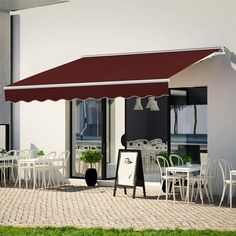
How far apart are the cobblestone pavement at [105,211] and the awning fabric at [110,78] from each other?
2.80 meters

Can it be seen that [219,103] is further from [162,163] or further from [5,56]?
[5,56]

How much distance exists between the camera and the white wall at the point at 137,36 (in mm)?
17297

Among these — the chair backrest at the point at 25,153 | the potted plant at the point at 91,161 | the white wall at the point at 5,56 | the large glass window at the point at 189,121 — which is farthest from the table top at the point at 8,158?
the large glass window at the point at 189,121

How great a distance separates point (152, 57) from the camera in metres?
17.9

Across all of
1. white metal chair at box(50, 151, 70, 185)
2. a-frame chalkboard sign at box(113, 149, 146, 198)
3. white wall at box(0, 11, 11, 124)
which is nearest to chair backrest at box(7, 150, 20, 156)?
white wall at box(0, 11, 11, 124)

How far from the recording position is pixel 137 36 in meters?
19.0

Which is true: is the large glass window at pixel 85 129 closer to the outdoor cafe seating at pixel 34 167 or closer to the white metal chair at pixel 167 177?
the outdoor cafe seating at pixel 34 167

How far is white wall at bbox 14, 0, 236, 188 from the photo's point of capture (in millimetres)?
17297

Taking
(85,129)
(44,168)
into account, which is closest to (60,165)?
(44,168)

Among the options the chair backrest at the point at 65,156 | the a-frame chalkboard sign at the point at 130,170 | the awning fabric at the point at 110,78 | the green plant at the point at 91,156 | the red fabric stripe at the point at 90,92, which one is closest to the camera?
the red fabric stripe at the point at 90,92

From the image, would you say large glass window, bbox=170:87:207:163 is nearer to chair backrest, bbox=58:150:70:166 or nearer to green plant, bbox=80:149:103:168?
green plant, bbox=80:149:103:168

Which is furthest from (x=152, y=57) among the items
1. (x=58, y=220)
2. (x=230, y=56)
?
(x=58, y=220)

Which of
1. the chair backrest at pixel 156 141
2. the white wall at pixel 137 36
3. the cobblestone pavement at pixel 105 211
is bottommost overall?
the cobblestone pavement at pixel 105 211

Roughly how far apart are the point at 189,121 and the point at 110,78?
344 centimetres
